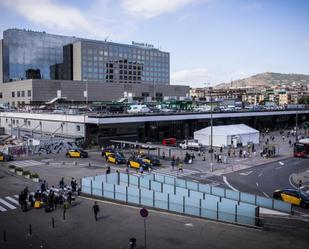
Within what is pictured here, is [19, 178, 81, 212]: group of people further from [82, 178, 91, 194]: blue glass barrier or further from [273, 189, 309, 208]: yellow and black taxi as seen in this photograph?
[273, 189, 309, 208]: yellow and black taxi

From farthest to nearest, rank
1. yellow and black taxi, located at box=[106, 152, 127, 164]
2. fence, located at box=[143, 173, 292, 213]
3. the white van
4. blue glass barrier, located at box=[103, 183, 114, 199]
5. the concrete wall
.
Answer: the concrete wall → the white van → yellow and black taxi, located at box=[106, 152, 127, 164] → blue glass barrier, located at box=[103, 183, 114, 199] → fence, located at box=[143, 173, 292, 213]

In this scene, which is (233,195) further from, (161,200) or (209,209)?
(161,200)

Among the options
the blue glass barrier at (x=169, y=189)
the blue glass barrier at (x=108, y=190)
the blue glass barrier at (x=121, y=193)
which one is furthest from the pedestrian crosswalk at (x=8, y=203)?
the blue glass barrier at (x=169, y=189)

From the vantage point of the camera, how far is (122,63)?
551 feet

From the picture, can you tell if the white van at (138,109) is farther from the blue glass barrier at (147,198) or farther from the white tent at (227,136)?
the blue glass barrier at (147,198)

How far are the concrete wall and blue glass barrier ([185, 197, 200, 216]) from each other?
134 meters

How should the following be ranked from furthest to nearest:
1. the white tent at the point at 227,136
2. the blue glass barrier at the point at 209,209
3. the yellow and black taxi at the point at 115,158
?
the white tent at the point at 227,136
the yellow and black taxi at the point at 115,158
the blue glass barrier at the point at 209,209

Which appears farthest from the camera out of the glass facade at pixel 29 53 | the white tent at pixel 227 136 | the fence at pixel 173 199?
the glass facade at pixel 29 53

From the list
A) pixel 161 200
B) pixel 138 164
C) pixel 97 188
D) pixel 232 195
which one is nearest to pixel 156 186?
pixel 161 200

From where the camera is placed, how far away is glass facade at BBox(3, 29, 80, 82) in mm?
149000

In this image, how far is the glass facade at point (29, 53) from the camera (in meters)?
149

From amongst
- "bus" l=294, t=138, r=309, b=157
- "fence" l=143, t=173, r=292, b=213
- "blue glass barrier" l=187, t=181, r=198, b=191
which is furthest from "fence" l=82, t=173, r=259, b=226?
"bus" l=294, t=138, r=309, b=157

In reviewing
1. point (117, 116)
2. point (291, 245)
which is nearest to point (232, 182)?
point (291, 245)

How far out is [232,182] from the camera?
37.6 m
